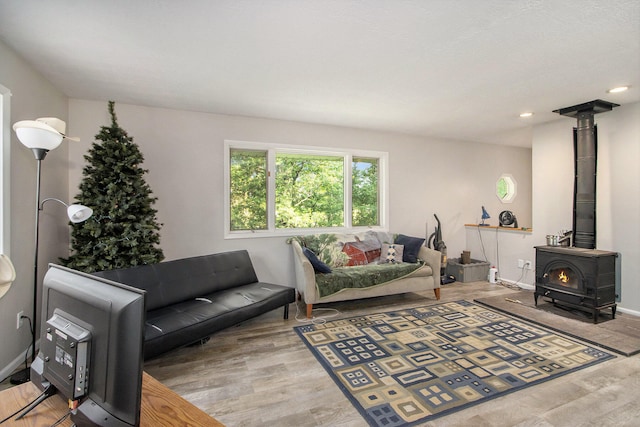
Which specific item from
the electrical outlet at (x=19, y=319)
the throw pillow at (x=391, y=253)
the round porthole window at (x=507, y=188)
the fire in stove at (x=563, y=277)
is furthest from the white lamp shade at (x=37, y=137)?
the round porthole window at (x=507, y=188)

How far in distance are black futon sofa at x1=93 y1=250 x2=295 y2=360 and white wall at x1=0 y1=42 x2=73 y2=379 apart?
601mm

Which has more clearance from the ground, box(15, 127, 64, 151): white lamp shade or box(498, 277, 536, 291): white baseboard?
box(15, 127, 64, 151): white lamp shade

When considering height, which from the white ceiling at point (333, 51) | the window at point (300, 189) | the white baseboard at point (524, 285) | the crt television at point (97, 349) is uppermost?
the white ceiling at point (333, 51)

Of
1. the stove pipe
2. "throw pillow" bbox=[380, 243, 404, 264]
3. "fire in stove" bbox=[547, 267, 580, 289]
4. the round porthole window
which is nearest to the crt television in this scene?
"throw pillow" bbox=[380, 243, 404, 264]

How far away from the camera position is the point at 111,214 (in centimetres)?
287

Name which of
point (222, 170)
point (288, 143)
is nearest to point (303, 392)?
point (222, 170)

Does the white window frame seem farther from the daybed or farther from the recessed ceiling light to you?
the recessed ceiling light

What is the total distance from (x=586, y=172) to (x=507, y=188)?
8.67 feet

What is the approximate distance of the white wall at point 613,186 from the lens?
11.8ft

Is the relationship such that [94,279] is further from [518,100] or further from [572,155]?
[572,155]

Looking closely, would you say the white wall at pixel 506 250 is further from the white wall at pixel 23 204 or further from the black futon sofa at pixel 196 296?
the white wall at pixel 23 204

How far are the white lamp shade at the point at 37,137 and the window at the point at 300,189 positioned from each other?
1958 millimetres

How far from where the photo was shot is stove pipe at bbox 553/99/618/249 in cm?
363

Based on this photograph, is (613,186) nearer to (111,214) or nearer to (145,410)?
(145,410)
